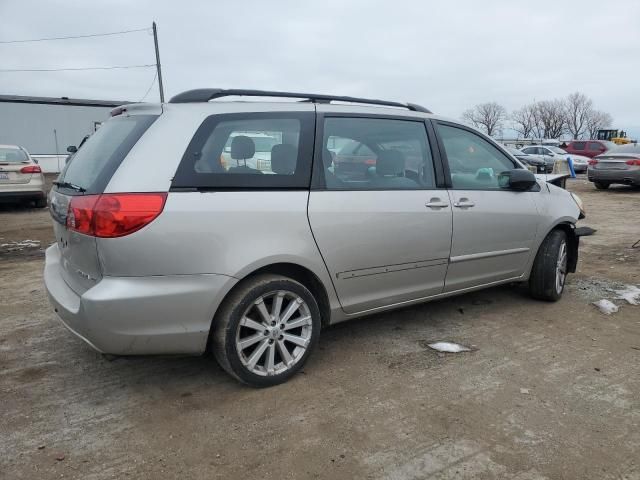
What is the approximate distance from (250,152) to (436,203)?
1.43 meters

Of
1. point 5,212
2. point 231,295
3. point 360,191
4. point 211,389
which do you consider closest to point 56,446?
point 211,389

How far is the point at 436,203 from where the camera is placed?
145 inches

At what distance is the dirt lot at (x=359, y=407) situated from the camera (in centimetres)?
240

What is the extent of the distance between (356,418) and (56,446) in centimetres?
151

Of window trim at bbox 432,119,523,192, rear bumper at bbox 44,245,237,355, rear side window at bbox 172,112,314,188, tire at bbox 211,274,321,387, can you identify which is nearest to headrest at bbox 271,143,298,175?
rear side window at bbox 172,112,314,188

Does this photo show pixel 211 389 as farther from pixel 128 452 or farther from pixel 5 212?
pixel 5 212

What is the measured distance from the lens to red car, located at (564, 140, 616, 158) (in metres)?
26.0

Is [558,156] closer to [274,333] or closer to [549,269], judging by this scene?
[549,269]

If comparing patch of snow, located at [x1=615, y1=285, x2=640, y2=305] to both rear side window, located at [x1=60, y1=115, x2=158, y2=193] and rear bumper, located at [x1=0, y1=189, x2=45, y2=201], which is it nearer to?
rear side window, located at [x1=60, y1=115, x2=158, y2=193]

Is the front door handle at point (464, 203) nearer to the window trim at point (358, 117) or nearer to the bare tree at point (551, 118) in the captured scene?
the window trim at point (358, 117)

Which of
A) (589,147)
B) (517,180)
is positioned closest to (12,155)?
(517,180)

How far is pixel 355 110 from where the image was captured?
3568mm

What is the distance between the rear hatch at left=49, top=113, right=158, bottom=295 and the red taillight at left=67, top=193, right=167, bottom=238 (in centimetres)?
6

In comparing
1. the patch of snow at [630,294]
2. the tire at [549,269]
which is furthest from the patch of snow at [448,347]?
the patch of snow at [630,294]
